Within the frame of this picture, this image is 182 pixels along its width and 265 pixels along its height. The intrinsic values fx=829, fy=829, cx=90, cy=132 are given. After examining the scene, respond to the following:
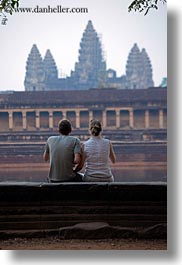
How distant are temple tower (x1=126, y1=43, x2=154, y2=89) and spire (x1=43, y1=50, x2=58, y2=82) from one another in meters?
0.58

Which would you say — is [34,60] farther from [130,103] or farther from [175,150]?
[175,150]

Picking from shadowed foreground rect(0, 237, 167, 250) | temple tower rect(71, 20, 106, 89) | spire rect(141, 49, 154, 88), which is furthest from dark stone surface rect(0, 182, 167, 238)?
temple tower rect(71, 20, 106, 89)

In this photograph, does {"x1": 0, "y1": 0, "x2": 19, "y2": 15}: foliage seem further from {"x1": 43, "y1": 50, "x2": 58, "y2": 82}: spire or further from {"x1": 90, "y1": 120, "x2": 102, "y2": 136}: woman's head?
{"x1": 90, "y1": 120, "x2": 102, "y2": 136}: woman's head

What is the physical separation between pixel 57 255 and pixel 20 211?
434mm

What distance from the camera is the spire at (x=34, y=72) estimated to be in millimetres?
6315

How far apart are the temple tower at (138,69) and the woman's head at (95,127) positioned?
84 cm

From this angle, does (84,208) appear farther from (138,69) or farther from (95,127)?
(138,69)

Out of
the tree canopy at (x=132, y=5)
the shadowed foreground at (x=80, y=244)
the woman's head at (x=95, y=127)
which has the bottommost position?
the shadowed foreground at (x=80, y=244)

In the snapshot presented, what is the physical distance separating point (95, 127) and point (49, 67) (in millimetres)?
1600

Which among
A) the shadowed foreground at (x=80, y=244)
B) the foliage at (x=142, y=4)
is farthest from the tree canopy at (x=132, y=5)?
the shadowed foreground at (x=80, y=244)

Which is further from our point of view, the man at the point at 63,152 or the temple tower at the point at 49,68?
the temple tower at the point at 49,68

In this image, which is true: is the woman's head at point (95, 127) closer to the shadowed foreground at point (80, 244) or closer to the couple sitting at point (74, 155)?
the couple sitting at point (74, 155)

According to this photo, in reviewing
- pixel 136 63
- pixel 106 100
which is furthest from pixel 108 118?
pixel 136 63

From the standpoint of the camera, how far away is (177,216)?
5.33 metres
